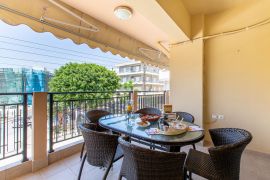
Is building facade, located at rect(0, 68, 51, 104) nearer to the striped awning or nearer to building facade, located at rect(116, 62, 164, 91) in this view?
the striped awning

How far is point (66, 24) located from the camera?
252cm

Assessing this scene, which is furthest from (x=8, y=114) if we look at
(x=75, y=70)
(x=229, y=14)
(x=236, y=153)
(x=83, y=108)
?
(x=75, y=70)

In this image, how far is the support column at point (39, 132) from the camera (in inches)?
83.9

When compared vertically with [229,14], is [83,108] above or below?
below

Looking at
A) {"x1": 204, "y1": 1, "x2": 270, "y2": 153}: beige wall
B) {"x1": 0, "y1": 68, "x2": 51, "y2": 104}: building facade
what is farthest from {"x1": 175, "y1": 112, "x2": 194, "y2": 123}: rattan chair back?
{"x1": 0, "y1": 68, "x2": 51, "y2": 104}: building facade

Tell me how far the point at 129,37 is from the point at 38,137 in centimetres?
298

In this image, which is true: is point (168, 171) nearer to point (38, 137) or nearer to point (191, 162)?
point (191, 162)

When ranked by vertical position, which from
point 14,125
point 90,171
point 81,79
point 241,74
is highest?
point 81,79

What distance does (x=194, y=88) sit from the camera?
3154mm

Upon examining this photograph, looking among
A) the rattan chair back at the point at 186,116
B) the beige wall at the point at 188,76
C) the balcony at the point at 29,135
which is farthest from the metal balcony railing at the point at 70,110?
the rattan chair back at the point at 186,116

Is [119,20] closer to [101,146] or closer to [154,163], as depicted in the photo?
[101,146]

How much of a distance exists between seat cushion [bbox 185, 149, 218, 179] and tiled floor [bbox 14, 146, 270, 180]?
56 centimetres

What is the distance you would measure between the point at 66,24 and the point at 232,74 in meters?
3.12

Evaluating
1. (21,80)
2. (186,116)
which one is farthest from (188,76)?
(21,80)
